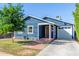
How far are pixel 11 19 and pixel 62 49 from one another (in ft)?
7.30

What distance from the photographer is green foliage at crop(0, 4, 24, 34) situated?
31.1ft

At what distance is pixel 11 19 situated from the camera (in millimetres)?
9688

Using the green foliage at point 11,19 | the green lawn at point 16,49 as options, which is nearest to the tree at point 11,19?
the green foliage at point 11,19

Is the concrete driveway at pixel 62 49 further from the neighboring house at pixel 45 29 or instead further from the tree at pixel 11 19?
the tree at pixel 11 19

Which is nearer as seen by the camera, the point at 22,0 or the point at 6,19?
the point at 22,0

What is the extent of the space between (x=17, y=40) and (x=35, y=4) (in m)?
1.63

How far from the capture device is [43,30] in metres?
10.4

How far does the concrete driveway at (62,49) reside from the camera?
8.94 meters

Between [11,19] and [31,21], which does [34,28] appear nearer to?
[31,21]

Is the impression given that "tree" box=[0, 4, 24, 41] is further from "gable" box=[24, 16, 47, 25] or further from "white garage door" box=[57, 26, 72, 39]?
"white garage door" box=[57, 26, 72, 39]

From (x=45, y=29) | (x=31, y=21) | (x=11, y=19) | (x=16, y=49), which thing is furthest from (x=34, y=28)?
→ (x=16, y=49)

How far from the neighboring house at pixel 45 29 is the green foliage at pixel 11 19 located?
0.80 feet

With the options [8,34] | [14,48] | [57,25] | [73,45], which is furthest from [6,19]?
[73,45]

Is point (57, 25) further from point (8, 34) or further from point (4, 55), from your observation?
point (4, 55)
